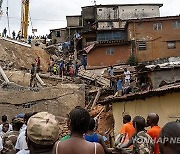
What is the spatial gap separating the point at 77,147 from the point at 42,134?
0.41m

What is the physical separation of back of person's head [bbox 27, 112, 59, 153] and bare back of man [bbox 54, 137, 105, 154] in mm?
131

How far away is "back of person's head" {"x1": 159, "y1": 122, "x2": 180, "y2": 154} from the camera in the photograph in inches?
107

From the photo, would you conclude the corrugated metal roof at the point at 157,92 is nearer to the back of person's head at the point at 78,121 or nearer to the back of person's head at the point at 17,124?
the back of person's head at the point at 17,124

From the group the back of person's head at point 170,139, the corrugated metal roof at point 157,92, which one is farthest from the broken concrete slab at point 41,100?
the back of person's head at point 170,139

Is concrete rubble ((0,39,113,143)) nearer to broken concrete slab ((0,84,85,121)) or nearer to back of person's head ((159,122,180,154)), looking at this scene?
broken concrete slab ((0,84,85,121))

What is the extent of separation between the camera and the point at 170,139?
8.99 feet

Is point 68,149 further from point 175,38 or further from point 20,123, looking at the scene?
point 175,38

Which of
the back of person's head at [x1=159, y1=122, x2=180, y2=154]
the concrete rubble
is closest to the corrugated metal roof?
the concrete rubble

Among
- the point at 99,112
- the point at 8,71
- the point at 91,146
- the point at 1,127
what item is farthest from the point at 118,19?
the point at 91,146

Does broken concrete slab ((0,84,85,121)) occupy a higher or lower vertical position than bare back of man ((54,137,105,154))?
lower

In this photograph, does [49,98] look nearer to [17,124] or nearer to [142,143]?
[17,124]

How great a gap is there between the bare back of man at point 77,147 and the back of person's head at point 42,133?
0.13 metres

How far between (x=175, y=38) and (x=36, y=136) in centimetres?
3567

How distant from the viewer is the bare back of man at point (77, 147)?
372cm
